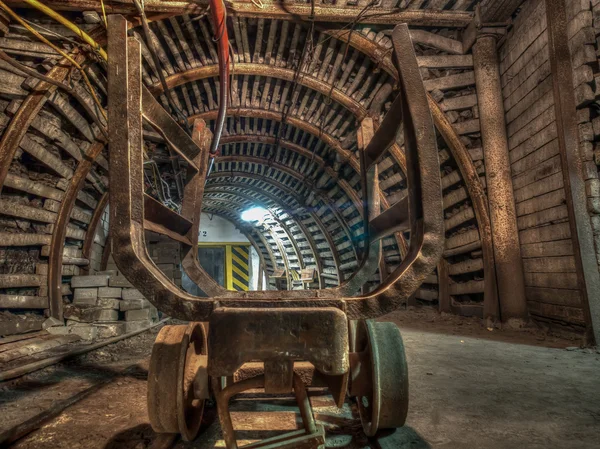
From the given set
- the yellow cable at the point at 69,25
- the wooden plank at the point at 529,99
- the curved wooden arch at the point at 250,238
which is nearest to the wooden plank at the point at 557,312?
the wooden plank at the point at 529,99

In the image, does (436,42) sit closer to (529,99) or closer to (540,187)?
(529,99)

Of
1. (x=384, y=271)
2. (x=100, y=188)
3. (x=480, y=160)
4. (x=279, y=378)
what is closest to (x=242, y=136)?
(x=100, y=188)

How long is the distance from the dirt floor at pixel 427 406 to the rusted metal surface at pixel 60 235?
5.18 ft

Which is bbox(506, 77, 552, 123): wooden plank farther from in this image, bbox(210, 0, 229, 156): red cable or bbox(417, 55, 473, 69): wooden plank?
bbox(210, 0, 229, 156): red cable

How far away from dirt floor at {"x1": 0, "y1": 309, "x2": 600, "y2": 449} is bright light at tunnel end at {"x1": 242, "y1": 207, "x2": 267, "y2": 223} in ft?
26.5

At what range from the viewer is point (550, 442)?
1566 millimetres

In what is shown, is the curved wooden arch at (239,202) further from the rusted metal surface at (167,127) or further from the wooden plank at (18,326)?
the rusted metal surface at (167,127)

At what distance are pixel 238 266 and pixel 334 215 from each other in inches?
293

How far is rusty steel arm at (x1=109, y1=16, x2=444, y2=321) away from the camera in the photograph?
1.34 meters

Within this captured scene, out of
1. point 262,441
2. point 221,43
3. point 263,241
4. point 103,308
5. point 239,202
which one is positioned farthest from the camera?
point 263,241

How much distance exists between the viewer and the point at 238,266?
1393 cm

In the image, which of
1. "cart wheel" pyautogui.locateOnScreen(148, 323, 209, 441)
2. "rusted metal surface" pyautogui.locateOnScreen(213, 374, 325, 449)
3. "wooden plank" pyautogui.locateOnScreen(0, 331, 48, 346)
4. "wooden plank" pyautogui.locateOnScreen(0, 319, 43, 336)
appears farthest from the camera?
"wooden plank" pyautogui.locateOnScreen(0, 319, 43, 336)

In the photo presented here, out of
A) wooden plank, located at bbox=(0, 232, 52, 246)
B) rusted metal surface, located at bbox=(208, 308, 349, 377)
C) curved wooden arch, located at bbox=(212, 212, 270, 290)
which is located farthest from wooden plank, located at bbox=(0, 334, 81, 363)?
curved wooden arch, located at bbox=(212, 212, 270, 290)

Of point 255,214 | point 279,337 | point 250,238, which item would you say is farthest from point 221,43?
point 250,238
